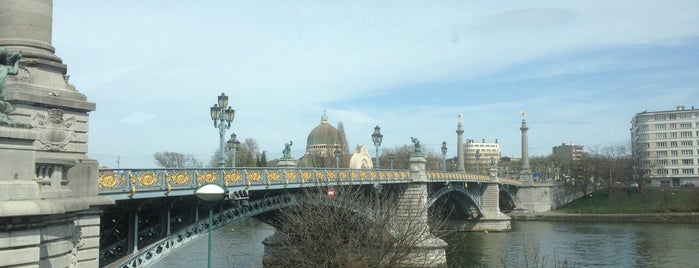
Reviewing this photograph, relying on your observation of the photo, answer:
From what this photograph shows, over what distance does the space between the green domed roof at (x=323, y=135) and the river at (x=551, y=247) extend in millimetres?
55517

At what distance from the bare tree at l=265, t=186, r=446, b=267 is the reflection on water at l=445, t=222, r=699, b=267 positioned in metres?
6.75

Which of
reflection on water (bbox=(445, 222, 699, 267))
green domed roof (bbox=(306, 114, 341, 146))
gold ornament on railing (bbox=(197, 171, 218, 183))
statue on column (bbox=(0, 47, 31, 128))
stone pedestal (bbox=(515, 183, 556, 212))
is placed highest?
green domed roof (bbox=(306, 114, 341, 146))

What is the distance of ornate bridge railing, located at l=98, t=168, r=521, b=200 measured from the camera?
1744 centimetres

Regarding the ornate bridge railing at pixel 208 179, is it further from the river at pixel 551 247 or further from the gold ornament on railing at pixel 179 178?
the river at pixel 551 247

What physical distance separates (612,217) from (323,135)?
62.7 meters

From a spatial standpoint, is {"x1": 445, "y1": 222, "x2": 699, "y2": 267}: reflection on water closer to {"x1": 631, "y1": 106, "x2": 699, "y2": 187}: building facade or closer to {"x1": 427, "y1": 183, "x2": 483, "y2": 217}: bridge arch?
{"x1": 427, "y1": 183, "x2": 483, "y2": 217}: bridge arch

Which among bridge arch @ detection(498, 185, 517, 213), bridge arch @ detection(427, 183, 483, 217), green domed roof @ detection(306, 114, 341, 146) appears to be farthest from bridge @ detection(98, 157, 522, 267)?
green domed roof @ detection(306, 114, 341, 146)

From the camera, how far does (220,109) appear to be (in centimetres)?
2403

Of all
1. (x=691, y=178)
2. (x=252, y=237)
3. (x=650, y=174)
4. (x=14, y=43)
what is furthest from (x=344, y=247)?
(x=691, y=178)

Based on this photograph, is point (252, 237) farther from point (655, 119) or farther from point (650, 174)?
point (655, 119)

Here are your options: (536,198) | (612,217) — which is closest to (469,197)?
(612,217)

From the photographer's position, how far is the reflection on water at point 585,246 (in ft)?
135

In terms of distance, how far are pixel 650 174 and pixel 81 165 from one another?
354 feet

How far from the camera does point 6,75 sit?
440 inches
